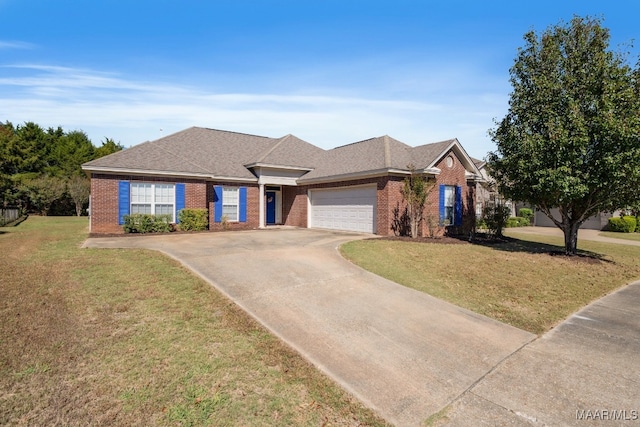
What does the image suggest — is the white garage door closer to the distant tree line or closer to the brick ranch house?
the brick ranch house

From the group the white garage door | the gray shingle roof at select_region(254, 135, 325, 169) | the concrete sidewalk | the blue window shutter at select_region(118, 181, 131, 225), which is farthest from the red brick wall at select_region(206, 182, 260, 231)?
the concrete sidewalk

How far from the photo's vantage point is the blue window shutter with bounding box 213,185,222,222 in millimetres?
18377

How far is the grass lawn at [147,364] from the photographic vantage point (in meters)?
3.14

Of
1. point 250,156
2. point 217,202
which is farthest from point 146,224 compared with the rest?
point 250,156

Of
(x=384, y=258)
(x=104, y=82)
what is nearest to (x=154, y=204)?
(x=104, y=82)

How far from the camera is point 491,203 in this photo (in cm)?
1795

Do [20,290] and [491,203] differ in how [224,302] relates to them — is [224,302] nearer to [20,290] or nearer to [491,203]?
[20,290]

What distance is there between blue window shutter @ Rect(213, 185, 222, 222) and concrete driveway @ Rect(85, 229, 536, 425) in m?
9.25

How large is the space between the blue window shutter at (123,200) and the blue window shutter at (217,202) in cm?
422

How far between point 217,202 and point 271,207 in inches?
172

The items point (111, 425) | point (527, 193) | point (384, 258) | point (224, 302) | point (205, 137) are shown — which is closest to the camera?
point (111, 425)

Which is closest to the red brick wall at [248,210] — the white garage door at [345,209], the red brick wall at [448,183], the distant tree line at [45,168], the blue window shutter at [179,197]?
the blue window shutter at [179,197]

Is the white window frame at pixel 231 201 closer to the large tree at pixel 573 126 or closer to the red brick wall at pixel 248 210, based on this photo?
the red brick wall at pixel 248 210

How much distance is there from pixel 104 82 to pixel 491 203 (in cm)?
1916
